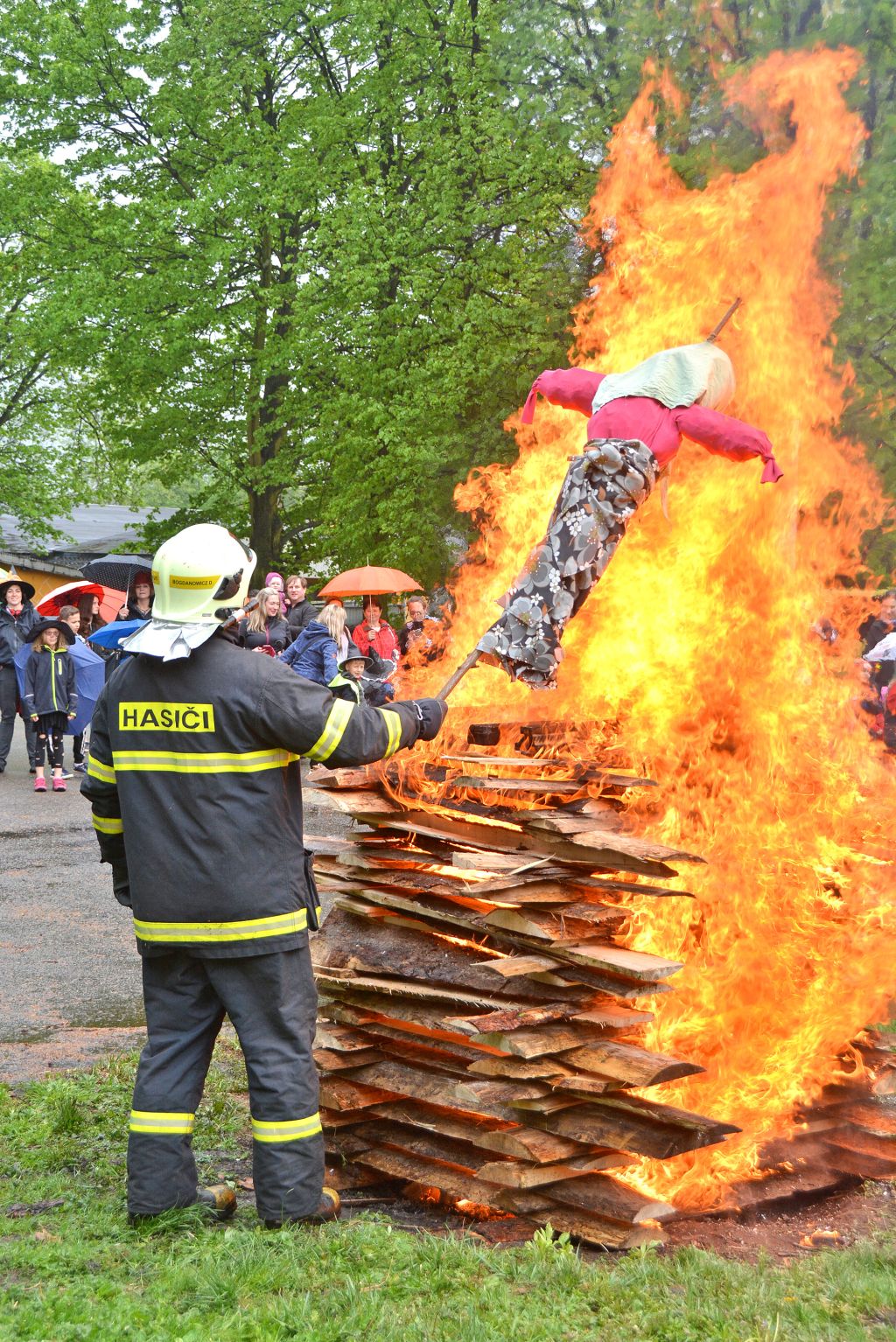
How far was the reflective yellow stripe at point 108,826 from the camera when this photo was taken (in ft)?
15.8

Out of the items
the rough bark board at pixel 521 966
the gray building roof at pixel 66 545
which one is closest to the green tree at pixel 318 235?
the gray building roof at pixel 66 545

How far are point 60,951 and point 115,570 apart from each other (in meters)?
12.9

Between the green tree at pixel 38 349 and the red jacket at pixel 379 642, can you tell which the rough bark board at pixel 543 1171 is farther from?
the green tree at pixel 38 349

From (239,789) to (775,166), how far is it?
188 inches

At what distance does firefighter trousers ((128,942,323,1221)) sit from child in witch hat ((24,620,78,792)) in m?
10.5

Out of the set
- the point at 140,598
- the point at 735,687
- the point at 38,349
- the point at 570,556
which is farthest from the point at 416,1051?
the point at 38,349

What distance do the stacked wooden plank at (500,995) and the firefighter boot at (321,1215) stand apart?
49cm

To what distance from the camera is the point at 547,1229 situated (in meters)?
4.39

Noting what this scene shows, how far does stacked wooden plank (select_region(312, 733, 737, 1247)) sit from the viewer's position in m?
4.70

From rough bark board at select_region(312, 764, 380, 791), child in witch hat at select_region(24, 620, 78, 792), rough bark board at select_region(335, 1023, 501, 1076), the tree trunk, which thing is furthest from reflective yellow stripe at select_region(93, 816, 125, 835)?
the tree trunk

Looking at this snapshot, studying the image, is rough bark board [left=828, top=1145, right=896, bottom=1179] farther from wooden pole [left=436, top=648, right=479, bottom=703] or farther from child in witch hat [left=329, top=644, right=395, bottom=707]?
child in witch hat [left=329, top=644, right=395, bottom=707]

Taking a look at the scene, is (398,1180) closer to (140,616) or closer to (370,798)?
(370,798)

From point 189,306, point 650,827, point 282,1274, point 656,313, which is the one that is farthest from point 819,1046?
point 189,306

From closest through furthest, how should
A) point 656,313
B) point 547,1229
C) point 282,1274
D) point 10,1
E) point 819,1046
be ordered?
point 282,1274, point 547,1229, point 819,1046, point 656,313, point 10,1
